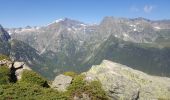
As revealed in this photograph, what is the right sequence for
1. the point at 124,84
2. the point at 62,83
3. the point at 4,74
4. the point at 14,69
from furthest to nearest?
the point at 14,69 → the point at 62,83 → the point at 4,74 → the point at 124,84

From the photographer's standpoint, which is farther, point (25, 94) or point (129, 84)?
point (129, 84)

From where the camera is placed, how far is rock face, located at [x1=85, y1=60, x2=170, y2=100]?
4147 cm

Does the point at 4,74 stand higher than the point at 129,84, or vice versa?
the point at 4,74

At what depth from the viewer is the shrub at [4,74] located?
44487 millimetres

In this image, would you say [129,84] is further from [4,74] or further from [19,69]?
[19,69]

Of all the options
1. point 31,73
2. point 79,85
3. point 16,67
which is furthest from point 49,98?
point 16,67

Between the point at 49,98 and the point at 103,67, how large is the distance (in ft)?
Answer: 57.0

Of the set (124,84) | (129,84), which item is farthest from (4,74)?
(129,84)

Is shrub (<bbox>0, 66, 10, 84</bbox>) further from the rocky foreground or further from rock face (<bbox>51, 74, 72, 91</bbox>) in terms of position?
the rocky foreground

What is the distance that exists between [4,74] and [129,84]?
1556cm

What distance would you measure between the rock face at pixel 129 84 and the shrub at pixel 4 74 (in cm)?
1011

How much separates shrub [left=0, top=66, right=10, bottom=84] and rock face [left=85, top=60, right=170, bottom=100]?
10.1 meters

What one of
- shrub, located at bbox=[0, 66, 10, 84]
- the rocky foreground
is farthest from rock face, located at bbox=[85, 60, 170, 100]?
shrub, located at bbox=[0, 66, 10, 84]

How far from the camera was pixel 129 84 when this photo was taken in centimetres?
4234
